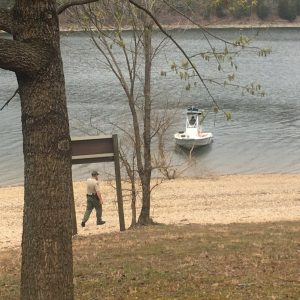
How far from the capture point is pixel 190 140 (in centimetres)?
3416

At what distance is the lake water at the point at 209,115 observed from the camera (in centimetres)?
3191

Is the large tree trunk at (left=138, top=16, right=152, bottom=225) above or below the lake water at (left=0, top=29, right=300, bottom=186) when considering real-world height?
above

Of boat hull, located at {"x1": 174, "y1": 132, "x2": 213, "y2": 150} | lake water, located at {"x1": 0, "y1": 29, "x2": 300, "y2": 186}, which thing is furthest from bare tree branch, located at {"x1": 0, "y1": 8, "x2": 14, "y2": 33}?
boat hull, located at {"x1": 174, "y1": 132, "x2": 213, "y2": 150}

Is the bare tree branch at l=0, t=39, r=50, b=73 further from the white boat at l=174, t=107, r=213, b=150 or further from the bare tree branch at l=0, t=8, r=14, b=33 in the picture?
the white boat at l=174, t=107, r=213, b=150

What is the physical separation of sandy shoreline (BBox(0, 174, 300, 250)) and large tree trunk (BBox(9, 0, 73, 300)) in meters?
8.93

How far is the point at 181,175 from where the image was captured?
29969mm

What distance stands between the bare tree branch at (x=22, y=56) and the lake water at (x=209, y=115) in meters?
15.7

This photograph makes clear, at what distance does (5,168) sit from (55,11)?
1065 inches

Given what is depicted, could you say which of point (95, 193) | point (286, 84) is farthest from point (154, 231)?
point (286, 84)

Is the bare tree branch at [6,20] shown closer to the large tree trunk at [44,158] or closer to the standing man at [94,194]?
the large tree trunk at [44,158]

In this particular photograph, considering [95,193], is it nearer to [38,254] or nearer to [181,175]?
[38,254]

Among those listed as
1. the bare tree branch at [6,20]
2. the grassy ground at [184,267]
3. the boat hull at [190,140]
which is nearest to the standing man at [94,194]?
the grassy ground at [184,267]

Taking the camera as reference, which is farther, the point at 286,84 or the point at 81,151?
the point at 286,84

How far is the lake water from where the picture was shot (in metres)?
31.9
